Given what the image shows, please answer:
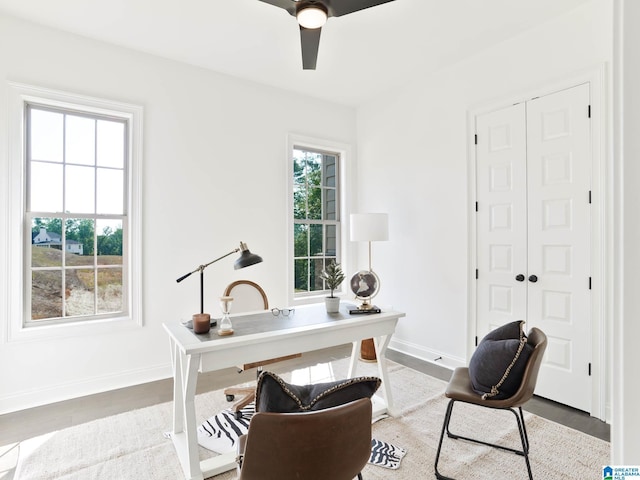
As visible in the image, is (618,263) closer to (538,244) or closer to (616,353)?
(616,353)

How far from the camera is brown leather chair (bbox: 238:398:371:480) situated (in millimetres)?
1127

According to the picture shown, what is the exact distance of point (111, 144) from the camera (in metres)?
3.29

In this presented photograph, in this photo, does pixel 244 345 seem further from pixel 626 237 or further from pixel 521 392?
pixel 626 237

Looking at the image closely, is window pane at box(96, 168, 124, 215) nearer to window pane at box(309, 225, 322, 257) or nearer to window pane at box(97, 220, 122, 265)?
window pane at box(97, 220, 122, 265)

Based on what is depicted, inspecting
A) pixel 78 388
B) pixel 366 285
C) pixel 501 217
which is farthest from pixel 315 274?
pixel 78 388

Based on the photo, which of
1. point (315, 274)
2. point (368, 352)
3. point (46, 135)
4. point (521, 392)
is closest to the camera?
point (521, 392)

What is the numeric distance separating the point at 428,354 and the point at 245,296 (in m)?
2.08

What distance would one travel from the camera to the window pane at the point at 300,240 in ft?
14.4

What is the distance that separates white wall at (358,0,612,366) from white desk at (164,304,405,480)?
1301mm

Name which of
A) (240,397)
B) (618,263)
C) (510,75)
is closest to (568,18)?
(510,75)

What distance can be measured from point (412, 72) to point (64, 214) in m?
3.62

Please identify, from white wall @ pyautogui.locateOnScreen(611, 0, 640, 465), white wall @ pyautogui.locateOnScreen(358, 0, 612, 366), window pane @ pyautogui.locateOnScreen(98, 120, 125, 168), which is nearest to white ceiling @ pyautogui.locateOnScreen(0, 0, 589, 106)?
white wall @ pyautogui.locateOnScreen(358, 0, 612, 366)

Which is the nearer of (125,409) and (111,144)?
(125,409)

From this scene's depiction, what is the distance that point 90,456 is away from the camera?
2.13 meters
